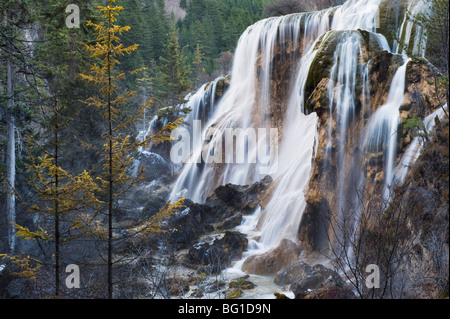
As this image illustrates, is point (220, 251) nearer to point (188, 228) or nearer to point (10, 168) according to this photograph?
point (188, 228)

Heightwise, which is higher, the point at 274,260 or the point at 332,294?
the point at 332,294

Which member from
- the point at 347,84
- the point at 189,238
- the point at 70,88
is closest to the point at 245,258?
the point at 189,238

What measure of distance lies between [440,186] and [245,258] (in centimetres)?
835

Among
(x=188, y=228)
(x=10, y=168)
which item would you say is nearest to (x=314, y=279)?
(x=188, y=228)

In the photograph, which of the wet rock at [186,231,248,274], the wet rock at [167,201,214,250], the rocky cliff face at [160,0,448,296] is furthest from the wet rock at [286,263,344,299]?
the wet rock at [167,201,214,250]

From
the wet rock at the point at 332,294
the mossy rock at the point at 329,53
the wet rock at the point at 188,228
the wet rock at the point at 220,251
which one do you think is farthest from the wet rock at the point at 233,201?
the wet rock at the point at 332,294

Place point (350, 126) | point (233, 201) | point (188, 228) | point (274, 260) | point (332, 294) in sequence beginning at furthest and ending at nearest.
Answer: point (233, 201) < point (188, 228) < point (350, 126) < point (274, 260) < point (332, 294)

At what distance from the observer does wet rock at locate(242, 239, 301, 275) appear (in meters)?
13.3

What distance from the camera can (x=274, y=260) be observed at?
44.3ft

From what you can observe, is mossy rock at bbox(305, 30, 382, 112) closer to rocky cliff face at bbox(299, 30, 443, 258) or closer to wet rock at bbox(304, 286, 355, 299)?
rocky cliff face at bbox(299, 30, 443, 258)

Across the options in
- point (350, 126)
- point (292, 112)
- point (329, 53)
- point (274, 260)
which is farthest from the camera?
point (292, 112)

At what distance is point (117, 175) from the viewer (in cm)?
746
